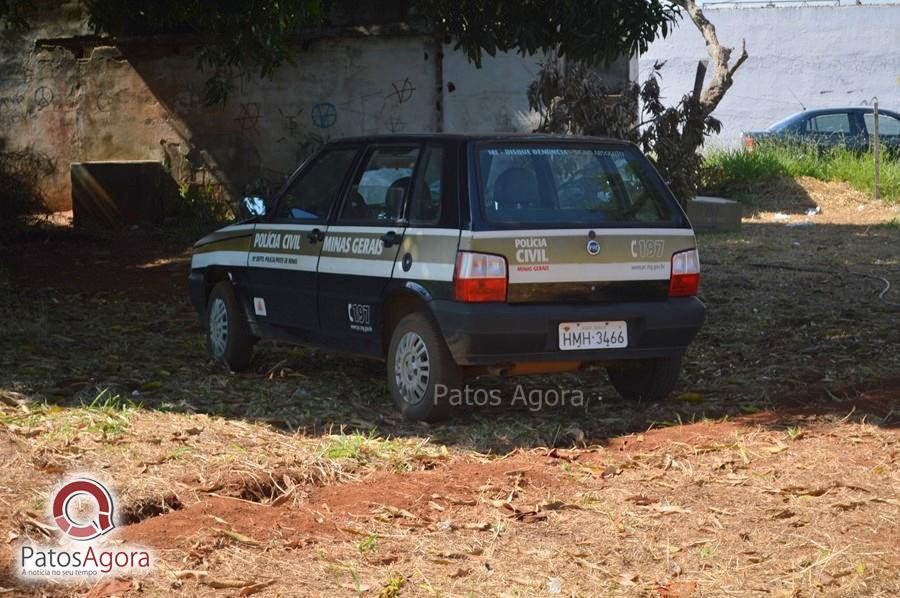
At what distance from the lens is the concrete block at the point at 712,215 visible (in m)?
18.0

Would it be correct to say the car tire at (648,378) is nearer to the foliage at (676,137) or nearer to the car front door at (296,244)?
the car front door at (296,244)

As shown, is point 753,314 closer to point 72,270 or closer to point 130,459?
point 130,459

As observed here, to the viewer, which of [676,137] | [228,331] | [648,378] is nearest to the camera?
[648,378]

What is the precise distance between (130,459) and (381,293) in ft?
5.85

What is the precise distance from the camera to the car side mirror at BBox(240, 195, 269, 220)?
845 cm

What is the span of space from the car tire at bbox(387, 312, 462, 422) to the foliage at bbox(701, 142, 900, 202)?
14999 mm

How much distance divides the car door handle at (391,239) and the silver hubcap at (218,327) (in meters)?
1.92

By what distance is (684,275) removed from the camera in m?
7.43

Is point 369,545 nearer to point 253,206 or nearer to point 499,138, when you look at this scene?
point 499,138

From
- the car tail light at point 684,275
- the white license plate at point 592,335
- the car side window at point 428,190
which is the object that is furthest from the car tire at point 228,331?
the car tail light at point 684,275

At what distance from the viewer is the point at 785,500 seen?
5.73 meters

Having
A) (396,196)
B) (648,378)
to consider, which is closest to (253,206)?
(396,196)

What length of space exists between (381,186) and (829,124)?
20097 mm

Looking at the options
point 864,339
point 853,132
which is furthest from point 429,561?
point 853,132
